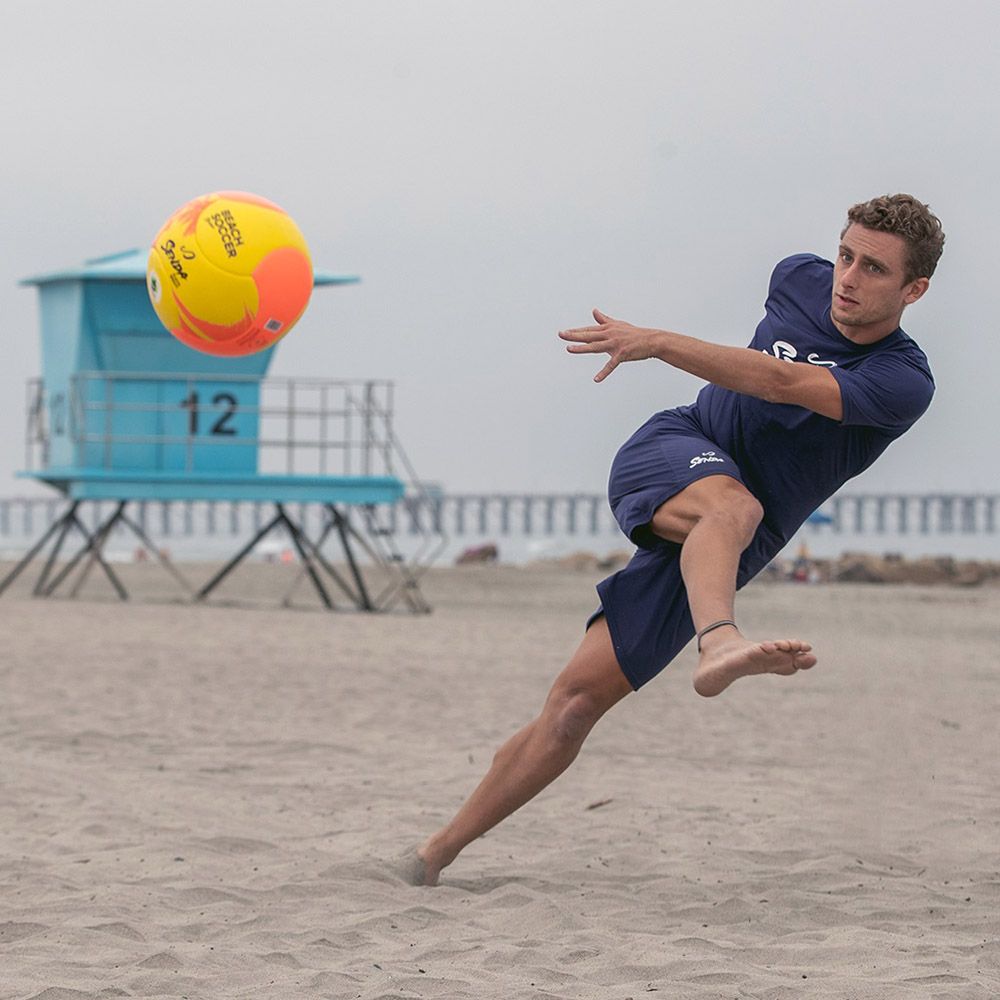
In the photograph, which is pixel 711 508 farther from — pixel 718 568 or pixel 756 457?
pixel 756 457

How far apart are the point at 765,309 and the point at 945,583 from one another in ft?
113

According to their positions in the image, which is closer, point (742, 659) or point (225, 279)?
point (742, 659)

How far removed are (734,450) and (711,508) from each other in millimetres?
359

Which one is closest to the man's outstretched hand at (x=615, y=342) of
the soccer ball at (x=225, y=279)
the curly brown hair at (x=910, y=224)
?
the curly brown hair at (x=910, y=224)

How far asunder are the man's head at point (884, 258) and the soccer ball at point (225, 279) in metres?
2.07

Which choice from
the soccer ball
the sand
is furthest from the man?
the soccer ball

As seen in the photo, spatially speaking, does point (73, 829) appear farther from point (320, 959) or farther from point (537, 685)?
point (537, 685)

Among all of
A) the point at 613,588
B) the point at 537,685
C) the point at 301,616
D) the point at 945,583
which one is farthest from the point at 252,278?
the point at 945,583

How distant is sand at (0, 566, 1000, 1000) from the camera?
3791 millimetres

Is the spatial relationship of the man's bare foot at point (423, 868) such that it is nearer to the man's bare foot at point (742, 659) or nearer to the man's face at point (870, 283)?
the man's bare foot at point (742, 659)

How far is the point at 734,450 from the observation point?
168 inches

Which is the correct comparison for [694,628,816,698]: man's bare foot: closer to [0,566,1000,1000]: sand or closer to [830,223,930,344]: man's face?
[0,566,1000,1000]: sand

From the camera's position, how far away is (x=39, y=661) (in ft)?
38.8

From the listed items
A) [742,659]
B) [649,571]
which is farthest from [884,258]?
[742,659]
